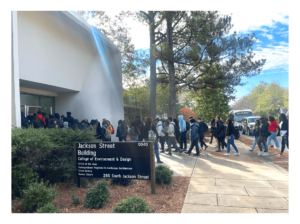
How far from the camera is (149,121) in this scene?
9047 mm

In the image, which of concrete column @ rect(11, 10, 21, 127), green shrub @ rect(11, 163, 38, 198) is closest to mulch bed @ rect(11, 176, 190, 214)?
green shrub @ rect(11, 163, 38, 198)

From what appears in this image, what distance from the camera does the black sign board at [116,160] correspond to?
16.3 ft

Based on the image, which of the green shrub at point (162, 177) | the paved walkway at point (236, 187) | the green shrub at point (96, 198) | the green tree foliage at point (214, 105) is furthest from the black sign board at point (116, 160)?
the green tree foliage at point (214, 105)

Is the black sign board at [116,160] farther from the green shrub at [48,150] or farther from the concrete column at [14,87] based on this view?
the concrete column at [14,87]

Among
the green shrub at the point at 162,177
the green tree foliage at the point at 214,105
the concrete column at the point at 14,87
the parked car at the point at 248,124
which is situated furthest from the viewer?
the parked car at the point at 248,124

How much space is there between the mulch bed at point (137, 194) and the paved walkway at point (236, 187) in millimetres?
232

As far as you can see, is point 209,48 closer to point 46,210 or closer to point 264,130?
point 264,130

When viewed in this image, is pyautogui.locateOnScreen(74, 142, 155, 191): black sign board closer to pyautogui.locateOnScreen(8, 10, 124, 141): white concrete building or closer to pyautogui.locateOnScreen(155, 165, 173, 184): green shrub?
pyautogui.locateOnScreen(155, 165, 173, 184): green shrub

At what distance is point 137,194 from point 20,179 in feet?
8.03

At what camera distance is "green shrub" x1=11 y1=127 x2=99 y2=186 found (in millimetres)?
4625

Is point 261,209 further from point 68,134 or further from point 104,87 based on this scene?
point 104,87

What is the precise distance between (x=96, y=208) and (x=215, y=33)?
13984 millimetres

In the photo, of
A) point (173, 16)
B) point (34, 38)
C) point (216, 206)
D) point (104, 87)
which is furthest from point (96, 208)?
point (173, 16)

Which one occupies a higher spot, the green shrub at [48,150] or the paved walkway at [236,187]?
the green shrub at [48,150]
